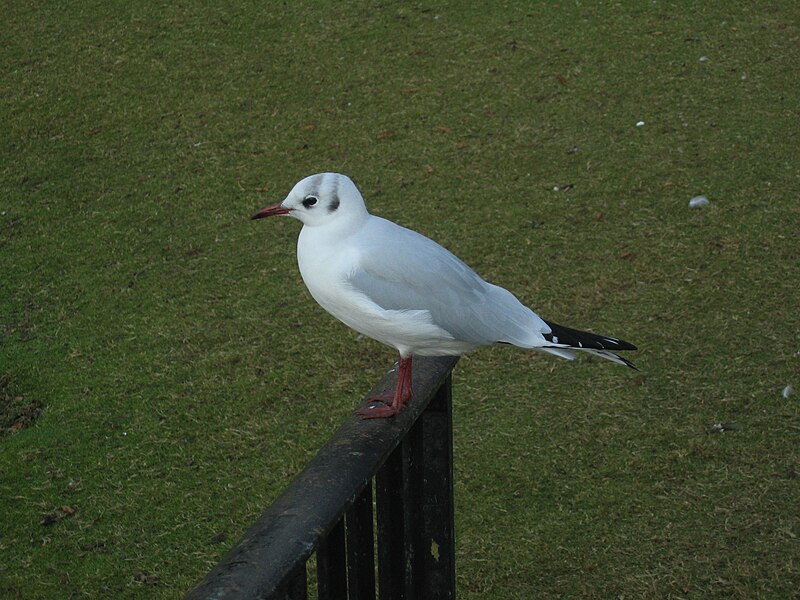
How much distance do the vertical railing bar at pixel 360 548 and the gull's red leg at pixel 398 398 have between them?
19 cm

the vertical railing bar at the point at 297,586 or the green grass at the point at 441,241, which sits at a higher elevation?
the vertical railing bar at the point at 297,586

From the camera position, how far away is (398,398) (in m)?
1.94

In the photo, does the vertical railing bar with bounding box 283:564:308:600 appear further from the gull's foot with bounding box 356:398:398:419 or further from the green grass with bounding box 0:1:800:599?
the green grass with bounding box 0:1:800:599

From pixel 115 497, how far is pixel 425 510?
1.51 meters

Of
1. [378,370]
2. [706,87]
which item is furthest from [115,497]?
[706,87]

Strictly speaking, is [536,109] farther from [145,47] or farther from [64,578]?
[64,578]

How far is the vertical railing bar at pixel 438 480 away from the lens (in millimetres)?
2035

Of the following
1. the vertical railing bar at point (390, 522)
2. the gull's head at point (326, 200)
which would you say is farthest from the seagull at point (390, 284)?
the vertical railing bar at point (390, 522)

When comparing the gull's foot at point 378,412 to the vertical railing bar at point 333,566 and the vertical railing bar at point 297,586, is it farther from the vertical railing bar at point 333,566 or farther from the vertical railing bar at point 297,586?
the vertical railing bar at point 297,586

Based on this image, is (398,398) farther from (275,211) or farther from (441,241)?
(441,241)

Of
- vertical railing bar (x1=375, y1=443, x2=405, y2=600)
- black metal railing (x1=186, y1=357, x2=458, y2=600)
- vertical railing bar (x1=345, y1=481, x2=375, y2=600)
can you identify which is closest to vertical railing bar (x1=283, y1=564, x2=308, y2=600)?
black metal railing (x1=186, y1=357, x2=458, y2=600)

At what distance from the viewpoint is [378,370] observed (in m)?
3.71

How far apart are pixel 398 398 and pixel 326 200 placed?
0.47 metres

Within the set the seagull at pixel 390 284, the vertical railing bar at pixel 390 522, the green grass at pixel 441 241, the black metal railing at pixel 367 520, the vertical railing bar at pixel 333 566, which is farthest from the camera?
the green grass at pixel 441 241
